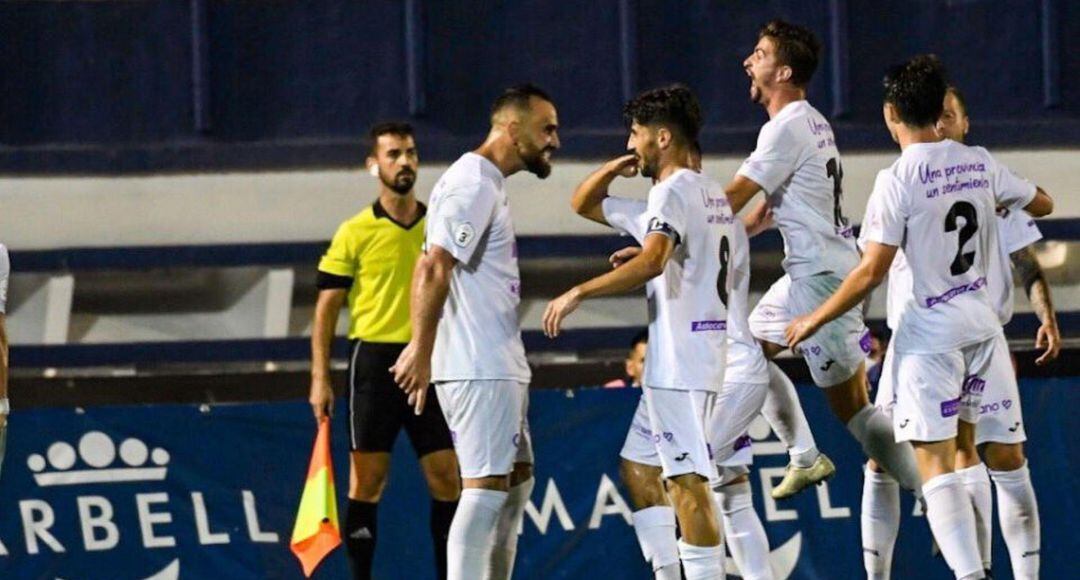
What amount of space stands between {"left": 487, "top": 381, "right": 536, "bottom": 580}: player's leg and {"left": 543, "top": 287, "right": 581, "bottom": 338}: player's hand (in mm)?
625

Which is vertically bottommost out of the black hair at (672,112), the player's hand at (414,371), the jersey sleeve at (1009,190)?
the player's hand at (414,371)

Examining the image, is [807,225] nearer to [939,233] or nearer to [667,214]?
[939,233]

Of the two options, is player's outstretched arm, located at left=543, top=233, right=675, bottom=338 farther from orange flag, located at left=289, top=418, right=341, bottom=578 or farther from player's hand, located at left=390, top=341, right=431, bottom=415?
orange flag, located at left=289, top=418, right=341, bottom=578

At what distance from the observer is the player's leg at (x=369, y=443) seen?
9.13 metres

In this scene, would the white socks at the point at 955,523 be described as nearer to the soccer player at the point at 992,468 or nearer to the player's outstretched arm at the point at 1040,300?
the soccer player at the point at 992,468

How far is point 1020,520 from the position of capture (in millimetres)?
8266

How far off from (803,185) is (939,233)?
0.65 meters

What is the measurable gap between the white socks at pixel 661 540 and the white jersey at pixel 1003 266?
1.15 m

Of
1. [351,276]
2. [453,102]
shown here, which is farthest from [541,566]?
[453,102]

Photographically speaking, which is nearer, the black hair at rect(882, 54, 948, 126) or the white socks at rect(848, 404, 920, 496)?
the black hair at rect(882, 54, 948, 126)

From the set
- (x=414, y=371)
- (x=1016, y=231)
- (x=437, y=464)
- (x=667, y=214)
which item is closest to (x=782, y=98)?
(x=667, y=214)

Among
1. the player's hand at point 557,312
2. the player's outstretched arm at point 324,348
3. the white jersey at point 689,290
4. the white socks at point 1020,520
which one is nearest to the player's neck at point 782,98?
the white jersey at point 689,290

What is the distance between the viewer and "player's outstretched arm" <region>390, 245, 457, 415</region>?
7395 millimetres

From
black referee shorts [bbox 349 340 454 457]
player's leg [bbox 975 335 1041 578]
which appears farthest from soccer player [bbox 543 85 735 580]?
black referee shorts [bbox 349 340 454 457]
